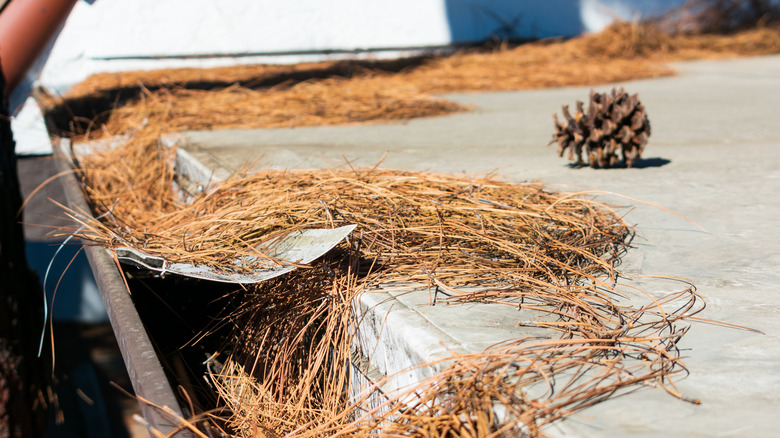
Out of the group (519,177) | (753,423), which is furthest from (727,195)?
(753,423)

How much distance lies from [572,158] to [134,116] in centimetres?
219

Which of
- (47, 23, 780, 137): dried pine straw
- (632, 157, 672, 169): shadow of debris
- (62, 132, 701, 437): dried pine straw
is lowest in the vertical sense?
(632, 157, 672, 169): shadow of debris

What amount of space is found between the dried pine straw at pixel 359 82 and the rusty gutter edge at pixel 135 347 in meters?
1.58

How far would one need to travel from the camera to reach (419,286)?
110 centimetres

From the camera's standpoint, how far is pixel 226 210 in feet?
4.84

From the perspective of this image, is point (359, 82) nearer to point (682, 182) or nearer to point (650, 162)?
point (650, 162)

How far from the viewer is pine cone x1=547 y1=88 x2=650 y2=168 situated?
1.93m

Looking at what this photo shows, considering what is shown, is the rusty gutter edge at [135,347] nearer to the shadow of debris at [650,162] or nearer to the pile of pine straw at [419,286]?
the pile of pine straw at [419,286]

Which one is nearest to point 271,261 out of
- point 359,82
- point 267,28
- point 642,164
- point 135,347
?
point 135,347

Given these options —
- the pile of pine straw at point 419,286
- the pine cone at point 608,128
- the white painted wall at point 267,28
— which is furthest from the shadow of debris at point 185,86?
the pine cone at point 608,128

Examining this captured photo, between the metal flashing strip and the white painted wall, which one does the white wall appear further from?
the metal flashing strip

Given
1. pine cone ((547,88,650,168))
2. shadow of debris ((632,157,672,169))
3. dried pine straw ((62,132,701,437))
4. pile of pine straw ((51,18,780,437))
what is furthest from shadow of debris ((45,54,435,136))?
shadow of debris ((632,157,672,169))

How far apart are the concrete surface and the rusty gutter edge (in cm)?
44

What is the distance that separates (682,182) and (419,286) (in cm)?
113
